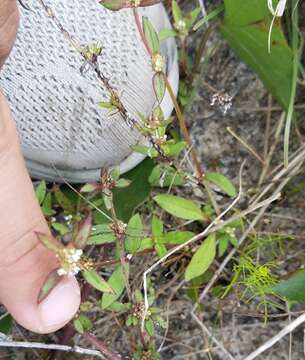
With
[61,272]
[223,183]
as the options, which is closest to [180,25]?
[223,183]

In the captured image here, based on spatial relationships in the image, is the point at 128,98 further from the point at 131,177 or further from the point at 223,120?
the point at 223,120

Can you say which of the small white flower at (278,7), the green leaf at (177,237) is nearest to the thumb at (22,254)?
the green leaf at (177,237)

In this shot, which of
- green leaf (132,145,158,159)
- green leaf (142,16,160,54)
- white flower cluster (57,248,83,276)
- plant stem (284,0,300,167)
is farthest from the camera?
plant stem (284,0,300,167)

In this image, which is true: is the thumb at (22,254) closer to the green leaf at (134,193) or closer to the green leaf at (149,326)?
the green leaf at (149,326)

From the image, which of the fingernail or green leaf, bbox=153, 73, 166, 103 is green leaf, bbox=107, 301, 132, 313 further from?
green leaf, bbox=153, 73, 166, 103

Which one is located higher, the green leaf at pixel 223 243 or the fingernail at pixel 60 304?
the fingernail at pixel 60 304

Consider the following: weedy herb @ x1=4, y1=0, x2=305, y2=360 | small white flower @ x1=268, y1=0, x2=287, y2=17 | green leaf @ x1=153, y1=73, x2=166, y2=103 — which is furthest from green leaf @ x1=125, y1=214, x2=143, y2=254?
small white flower @ x1=268, y1=0, x2=287, y2=17

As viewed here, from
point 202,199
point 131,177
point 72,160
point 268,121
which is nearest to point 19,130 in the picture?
point 72,160
